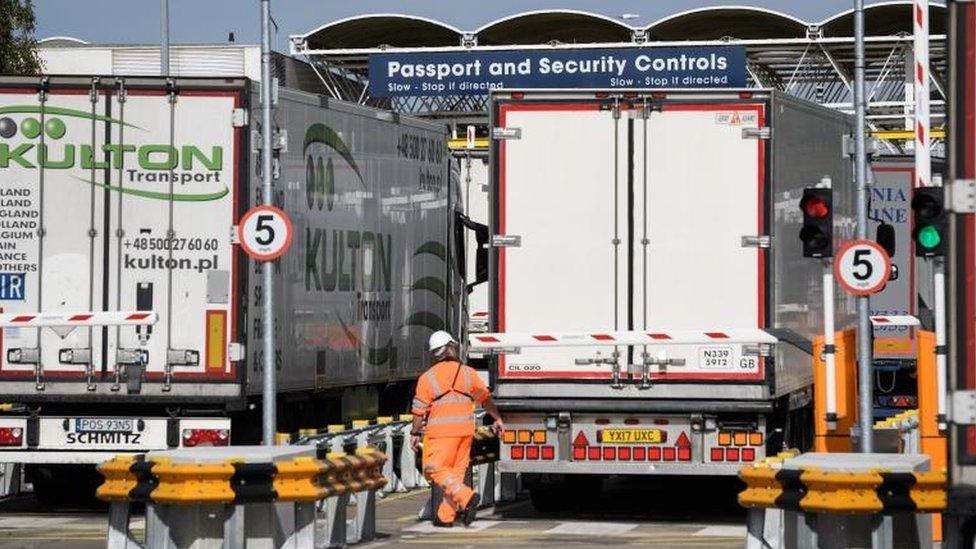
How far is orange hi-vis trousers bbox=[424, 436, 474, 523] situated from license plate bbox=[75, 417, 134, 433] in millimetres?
2575

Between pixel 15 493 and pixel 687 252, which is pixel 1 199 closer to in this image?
pixel 15 493

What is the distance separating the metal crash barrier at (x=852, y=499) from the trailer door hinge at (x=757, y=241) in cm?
460

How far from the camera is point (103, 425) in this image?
779 inches

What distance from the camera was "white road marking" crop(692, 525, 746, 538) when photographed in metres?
18.7

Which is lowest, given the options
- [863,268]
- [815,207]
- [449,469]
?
[449,469]

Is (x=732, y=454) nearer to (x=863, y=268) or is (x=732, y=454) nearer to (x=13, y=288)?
(x=863, y=268)

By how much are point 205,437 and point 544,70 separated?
42594mm

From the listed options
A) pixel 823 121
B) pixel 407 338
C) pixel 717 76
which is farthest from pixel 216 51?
pixel 823 121

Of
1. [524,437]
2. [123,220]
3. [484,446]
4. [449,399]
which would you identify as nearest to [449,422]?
[449,399]

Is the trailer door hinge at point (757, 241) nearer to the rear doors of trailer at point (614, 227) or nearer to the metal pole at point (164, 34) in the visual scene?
the rear doors of trailer at point (614, 227)

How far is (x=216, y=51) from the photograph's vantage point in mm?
72000

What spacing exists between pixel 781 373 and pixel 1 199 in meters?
6.52

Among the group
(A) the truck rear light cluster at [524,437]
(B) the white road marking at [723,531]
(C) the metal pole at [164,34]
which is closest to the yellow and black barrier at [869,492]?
(B) the white road marking at [723,531]

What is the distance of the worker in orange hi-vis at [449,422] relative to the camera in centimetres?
1881
